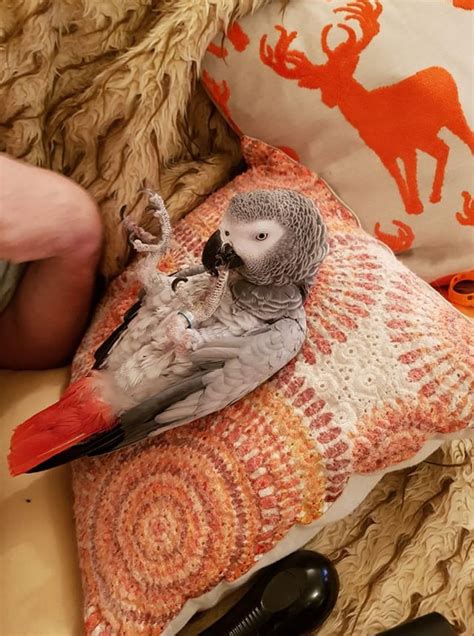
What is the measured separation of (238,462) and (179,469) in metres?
0.06

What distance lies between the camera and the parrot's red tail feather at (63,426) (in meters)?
0.57

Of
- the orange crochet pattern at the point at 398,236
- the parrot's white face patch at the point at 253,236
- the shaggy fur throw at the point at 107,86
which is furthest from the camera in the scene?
the orange crochet pattern at the point at 398,236

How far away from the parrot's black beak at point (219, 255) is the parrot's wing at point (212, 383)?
6cm

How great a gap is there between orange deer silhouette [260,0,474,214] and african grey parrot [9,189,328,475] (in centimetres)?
23

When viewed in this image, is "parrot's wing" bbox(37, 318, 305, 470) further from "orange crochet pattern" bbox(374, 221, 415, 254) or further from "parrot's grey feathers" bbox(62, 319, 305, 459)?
"orange crochet pattern" bbox(374, 221, 415, 254)

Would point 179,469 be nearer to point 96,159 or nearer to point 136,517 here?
point 136,517

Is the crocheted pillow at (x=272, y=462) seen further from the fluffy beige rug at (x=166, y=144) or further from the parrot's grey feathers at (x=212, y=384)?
the fluffy beige rug at (x=166, y=144)

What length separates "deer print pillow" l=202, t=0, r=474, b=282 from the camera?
717 millimetres

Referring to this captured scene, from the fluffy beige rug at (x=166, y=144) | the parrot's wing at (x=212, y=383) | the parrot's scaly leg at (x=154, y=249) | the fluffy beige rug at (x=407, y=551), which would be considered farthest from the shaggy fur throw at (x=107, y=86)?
the fluffy beige rug at (x=407, y=551)

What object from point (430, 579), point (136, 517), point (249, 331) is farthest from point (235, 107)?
point (430, 579)

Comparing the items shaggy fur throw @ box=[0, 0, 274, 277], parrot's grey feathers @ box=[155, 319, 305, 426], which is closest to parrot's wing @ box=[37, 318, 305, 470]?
parrot's grey feathers @ box=[155, 319, 305, 426]

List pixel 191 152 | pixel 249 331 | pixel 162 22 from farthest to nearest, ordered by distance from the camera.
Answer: pixel 191 152
pixel 162 22
pixel 249 331

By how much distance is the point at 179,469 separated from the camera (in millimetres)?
601

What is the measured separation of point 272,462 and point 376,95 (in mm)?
426
